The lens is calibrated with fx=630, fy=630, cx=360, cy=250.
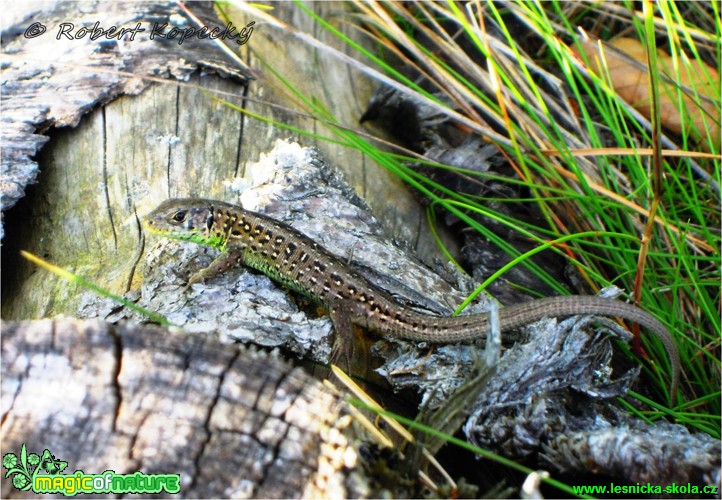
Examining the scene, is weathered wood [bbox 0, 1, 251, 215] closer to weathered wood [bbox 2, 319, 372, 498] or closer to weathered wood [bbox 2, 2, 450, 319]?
weathered wood [bbox 2, 2, 450, 319]

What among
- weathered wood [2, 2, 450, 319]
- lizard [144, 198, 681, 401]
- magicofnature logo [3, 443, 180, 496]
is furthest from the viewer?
weathered wood [2, 2, 450, 319]

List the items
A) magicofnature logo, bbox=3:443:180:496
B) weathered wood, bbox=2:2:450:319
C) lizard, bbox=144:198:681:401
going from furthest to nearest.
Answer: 1. weathered wood, bbox=2:2:450:319
2. lizard, bbox=144:198:681:401
3. magicofnature logo, bbox=3:443:180:496

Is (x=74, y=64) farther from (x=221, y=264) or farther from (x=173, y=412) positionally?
(x=173, y=412)

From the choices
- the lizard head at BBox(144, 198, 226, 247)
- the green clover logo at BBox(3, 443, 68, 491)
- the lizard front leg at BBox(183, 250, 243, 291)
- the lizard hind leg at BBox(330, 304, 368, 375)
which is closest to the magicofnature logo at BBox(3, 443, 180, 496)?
the green clover logo at BBox(3, 443, 68, 491)

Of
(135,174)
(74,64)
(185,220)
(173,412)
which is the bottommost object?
(173,412)

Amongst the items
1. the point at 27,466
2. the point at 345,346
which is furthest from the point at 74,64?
the point at 27,466

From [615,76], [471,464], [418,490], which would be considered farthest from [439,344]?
[615,76]

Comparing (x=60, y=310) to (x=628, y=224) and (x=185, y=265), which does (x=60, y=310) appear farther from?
(x=628, y=224)

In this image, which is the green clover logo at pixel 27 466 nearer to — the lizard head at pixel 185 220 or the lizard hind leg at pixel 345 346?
the lizard hind leg at pixel 345 346
